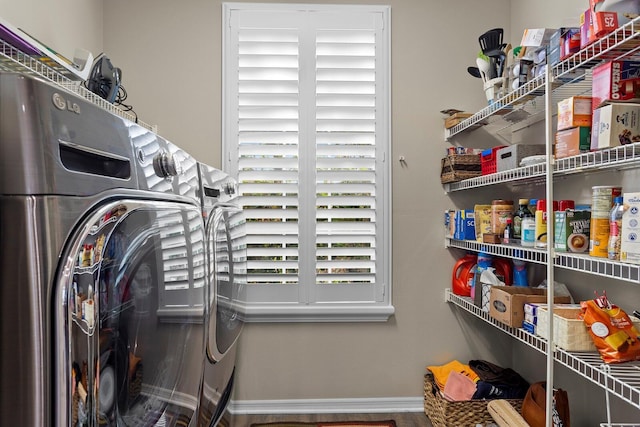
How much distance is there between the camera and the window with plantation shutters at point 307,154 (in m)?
2.54

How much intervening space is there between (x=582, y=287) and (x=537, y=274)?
1.16 ft

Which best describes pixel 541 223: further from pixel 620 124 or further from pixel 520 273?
pixel 520 273

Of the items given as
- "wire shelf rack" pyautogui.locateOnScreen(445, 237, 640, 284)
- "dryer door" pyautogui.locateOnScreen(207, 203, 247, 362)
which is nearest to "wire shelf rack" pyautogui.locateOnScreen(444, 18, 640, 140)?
"wire shelf rack" pyautogui.locateOnScreen(445, 237, 640, 284)

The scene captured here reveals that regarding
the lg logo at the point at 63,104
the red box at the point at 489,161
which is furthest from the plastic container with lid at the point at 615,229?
the lg logo at the point at 63,104

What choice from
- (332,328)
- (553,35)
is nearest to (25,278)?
(553,35)

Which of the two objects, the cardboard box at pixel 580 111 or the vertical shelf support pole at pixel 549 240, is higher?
the cardboard box at pixel 580 111

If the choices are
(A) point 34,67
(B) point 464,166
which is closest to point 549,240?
(B) point 464,166

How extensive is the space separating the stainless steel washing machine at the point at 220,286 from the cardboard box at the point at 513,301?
39.4 inches

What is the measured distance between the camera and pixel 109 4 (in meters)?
2.53

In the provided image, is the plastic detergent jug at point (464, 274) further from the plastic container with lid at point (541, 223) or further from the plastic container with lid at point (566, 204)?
the plastic container with lid at point (566, 204)

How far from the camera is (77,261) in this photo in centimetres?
59

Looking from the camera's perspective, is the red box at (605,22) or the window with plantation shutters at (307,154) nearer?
the red box at (605,22)

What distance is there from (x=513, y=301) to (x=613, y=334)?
414 mm

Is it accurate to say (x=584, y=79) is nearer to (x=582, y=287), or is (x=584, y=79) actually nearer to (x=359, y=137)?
(x=582, y=287)
